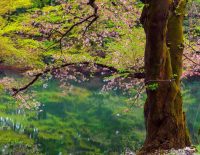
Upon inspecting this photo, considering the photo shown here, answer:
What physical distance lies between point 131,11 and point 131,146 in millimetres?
8612

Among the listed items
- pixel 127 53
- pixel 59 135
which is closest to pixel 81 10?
pixel 127 53

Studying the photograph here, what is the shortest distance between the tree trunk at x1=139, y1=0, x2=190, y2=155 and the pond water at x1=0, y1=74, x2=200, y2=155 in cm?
310

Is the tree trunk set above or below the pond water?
above

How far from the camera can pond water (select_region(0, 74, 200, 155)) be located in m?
20.5

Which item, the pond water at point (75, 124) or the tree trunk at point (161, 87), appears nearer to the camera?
the tree trunk at point (161, 87)

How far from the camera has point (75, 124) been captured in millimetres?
26812

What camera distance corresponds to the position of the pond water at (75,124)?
67.3ft

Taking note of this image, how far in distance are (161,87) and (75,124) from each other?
18034mm

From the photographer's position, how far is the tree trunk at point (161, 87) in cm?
870

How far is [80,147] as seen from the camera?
2091 cm

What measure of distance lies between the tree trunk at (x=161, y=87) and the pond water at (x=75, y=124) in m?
3.10

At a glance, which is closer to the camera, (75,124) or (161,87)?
(161,87)

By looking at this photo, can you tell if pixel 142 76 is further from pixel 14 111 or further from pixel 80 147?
pixel 14 111

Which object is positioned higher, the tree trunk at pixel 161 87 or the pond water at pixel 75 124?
the tree trunk at pixel 161 87
